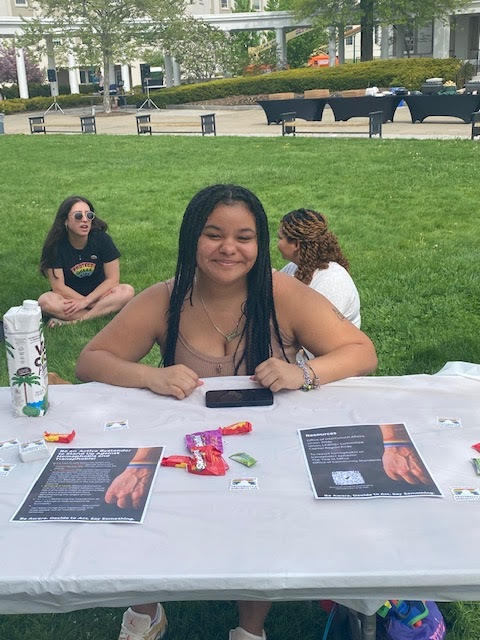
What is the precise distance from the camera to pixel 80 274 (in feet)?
19.6

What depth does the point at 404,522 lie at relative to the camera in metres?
1.63

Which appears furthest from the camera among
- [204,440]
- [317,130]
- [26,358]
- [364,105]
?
[364,105]

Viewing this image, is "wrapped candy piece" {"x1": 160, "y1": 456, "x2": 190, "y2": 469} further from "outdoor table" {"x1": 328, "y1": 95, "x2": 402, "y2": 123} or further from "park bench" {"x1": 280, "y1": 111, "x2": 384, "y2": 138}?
"outdoor table" {"x1": 328, "y1": 95, "x2": 402, "y2": 123}

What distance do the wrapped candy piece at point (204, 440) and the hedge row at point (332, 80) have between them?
30.7m

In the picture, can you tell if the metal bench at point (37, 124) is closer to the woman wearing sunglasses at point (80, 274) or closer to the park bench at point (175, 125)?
the park bench at point (175, 125)

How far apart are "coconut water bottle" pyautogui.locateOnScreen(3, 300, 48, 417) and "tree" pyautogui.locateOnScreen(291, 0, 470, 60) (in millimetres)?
36784

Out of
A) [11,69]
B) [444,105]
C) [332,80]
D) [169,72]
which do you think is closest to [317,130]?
[444,105]

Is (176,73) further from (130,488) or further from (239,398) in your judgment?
(130,488)

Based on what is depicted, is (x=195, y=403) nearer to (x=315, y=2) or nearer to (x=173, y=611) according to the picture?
(x=173, y=611)

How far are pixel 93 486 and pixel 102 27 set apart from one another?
36.9 m

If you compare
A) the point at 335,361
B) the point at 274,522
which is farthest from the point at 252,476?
the point at 335,361

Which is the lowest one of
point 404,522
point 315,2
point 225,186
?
point 404,522

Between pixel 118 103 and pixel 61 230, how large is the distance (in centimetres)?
3546

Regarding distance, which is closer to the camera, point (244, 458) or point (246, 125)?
point (244, 458)
